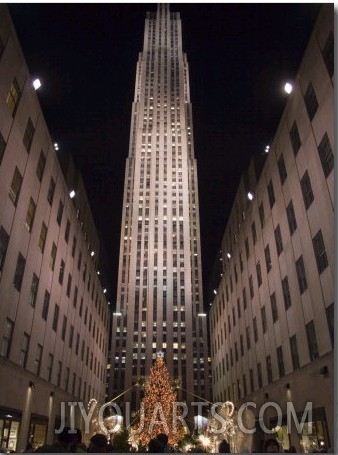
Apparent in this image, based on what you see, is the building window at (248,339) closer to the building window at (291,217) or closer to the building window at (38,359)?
the building window at (291,217)

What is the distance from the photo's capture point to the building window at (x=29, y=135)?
2544cm

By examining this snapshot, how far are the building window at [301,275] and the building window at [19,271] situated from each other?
17.8 meters

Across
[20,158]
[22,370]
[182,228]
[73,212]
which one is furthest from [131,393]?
[20,158]

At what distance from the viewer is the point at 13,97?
2306 centimetres

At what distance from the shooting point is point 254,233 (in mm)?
37969

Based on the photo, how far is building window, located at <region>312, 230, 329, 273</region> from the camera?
22281 mm

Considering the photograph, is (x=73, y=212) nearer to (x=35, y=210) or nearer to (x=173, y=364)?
(x=35, y=210)

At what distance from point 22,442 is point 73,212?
20.4m

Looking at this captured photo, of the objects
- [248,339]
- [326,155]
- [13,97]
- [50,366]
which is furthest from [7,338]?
[248,339]

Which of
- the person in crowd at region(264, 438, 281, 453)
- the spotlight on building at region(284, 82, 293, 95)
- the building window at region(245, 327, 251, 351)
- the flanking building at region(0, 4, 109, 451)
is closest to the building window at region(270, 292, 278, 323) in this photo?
the building window at region(245, 327, 251, 351)

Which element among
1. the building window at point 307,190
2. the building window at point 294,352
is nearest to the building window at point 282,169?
the building window at point 307,190

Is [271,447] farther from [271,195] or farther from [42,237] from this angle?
[271,195]

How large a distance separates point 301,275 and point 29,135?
19789 mm

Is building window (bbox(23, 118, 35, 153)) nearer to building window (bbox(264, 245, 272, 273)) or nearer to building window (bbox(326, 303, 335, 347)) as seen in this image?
building window (bbox(264, 245, 272, 273))
